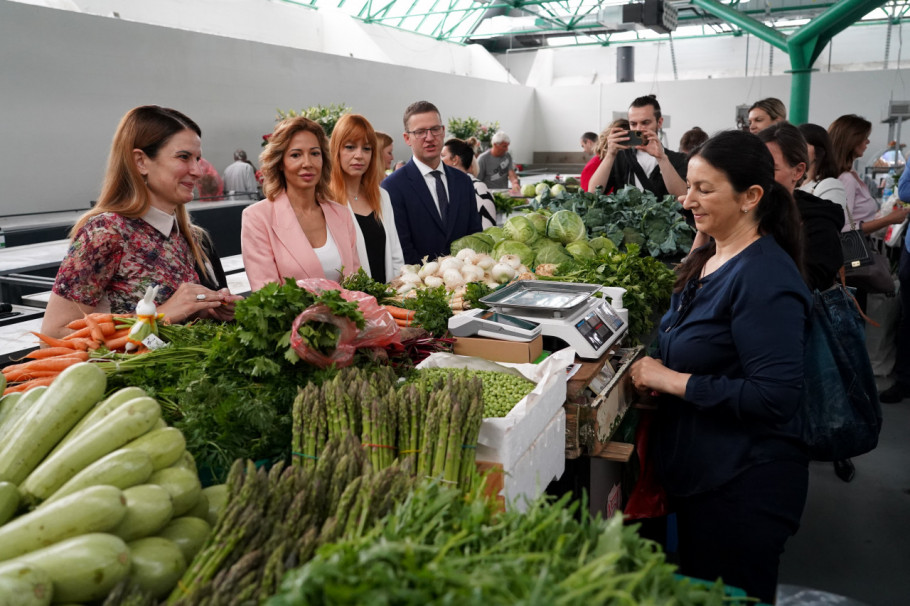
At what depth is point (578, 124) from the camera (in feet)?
71.6

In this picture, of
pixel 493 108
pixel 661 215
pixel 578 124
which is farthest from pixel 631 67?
pixel 661 215

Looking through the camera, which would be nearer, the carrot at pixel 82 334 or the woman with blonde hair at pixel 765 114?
the carrot at pixel 82 334

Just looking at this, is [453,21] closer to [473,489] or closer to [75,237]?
[75,237]

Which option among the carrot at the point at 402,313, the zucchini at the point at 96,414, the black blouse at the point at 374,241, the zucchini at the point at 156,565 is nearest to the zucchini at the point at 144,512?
the zucchini at the point at 156,565

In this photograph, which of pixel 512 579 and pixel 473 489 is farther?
pixel 473 489

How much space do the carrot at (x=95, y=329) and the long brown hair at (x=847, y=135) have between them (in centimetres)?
467

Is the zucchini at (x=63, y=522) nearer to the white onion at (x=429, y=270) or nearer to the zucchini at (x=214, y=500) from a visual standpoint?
the zucchini at (x=214, y=500)

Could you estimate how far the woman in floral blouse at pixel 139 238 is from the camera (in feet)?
8.16

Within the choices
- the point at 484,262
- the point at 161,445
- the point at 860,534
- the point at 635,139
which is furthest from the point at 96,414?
the point at 635,139

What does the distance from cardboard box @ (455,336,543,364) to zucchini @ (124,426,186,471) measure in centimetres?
124

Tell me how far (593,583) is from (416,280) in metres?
2.53

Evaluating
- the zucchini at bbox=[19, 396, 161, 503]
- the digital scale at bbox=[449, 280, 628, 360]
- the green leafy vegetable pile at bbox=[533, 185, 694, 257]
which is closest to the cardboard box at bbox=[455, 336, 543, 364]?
the digital scale at bbox=[449, 280, 628, 360]

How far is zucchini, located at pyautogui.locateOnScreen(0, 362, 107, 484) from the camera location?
127cm

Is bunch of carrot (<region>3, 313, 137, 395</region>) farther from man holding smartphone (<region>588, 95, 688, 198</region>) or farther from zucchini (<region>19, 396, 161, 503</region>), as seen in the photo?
man holding smartphone (<region>588, 95, 688, 198</region>)
